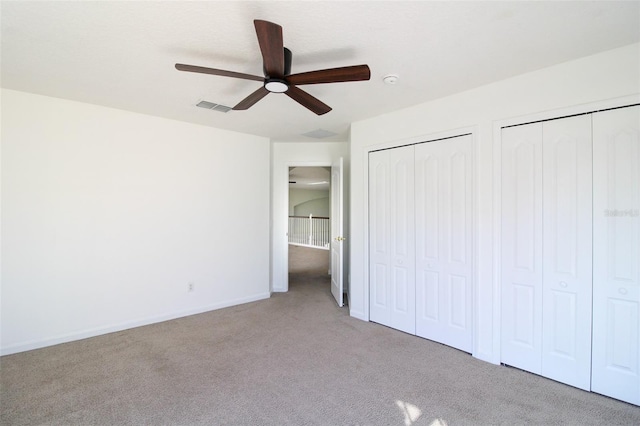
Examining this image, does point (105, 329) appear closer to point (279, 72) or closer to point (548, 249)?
point (279, 72)

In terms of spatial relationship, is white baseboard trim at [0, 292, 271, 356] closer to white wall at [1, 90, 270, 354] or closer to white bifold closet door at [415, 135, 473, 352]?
white wall at [1, 90, 270, 354]

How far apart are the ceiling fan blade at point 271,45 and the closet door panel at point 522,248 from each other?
214 cm

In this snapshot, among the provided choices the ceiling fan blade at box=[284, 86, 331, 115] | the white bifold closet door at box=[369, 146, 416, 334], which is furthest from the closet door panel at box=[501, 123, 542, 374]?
the ceiling fan blade at box=[284, 86, 331, 115]

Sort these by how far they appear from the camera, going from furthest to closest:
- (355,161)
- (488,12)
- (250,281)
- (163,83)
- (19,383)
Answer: (250,281) → (355,161) → (163,83) → (19,383) → (488,12)

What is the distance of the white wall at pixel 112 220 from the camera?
117 inches

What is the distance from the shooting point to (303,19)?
6.04 feet

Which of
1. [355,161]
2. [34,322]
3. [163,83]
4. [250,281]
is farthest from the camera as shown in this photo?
[250,281]

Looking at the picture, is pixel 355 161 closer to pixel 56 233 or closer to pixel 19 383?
pixel 56 233

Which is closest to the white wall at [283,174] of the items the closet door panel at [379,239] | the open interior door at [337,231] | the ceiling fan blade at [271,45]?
the open interior door at [337,231]

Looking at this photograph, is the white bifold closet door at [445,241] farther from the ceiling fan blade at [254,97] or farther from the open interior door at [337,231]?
the ceiling fan blade at [254,97]

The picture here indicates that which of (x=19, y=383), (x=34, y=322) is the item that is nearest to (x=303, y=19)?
(x=19, y=383)

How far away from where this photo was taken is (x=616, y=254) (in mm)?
2211

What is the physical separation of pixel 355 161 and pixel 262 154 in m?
1.63

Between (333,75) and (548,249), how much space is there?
2.26 meters
